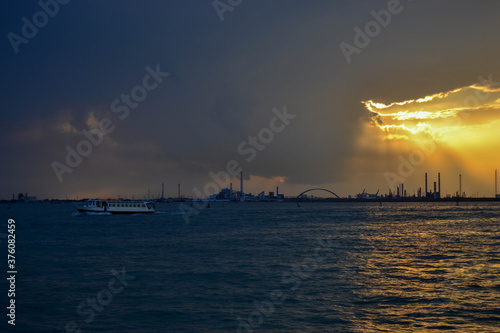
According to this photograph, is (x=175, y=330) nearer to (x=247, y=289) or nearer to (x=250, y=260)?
(x=247, y=289)

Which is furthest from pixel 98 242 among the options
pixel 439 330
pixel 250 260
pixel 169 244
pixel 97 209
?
pixel 97 209

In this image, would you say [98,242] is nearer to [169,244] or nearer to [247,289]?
[169,244]

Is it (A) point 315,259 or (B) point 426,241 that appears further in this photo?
(B) point 426,241

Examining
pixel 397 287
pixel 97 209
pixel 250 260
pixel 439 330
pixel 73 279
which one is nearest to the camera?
pixel 439 330

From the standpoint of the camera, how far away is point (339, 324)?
17703 millimetres

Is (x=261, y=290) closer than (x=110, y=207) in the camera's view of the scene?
Yes

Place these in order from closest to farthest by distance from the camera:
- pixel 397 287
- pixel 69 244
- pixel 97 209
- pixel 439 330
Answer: pixel 439 330 < pixel 397 287 < pixel 69 244 < pixel 97 209

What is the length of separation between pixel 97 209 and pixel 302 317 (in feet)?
A: 342

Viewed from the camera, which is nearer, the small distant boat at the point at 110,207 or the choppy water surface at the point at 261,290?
the choppy water surface at the point at 261,290

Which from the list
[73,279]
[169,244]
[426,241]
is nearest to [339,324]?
[73,279]

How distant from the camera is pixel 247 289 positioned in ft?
79.9

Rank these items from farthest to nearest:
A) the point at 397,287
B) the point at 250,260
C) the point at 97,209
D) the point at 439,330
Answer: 1. the point at 97,209
2. the point at 250,260
3. the point at 397,287
4. the point at 439,330

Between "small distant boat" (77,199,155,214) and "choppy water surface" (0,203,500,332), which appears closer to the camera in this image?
"choppy water surface" (0,203,500,332)

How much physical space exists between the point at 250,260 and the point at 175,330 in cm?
1869
